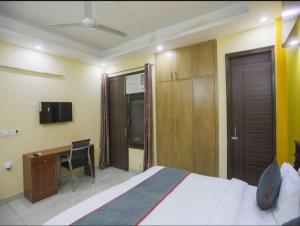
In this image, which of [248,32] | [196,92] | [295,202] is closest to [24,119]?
[196,92]

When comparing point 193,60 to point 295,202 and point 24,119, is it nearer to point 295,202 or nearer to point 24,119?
point 295,202

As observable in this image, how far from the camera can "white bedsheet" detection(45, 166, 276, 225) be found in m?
1.15

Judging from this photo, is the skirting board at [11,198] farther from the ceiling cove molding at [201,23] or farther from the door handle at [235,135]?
the door handle at [235,135]

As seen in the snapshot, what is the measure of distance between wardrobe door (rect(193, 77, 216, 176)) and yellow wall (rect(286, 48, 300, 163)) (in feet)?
2.91

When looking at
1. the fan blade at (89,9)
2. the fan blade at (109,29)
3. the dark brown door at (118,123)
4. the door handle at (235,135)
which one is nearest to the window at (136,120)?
the dark brown door at (118,123)

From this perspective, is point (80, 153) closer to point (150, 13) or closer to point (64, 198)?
point (64, 198)

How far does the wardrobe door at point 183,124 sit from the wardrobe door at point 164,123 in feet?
0.31

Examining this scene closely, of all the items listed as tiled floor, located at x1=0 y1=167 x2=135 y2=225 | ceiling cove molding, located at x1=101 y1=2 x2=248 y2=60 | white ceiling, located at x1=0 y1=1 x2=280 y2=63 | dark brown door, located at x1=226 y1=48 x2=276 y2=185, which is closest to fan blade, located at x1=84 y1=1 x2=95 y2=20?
white ceiling, located at x1=0 y1=1 x2=280 y2=63

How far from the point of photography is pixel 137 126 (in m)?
3.51

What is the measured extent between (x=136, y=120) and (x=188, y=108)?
4.03 feet

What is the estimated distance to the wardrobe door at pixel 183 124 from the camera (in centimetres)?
274

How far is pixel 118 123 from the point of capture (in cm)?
377

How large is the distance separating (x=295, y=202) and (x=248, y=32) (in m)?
2.09

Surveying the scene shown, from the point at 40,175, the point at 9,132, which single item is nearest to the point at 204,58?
the point at 40,175
